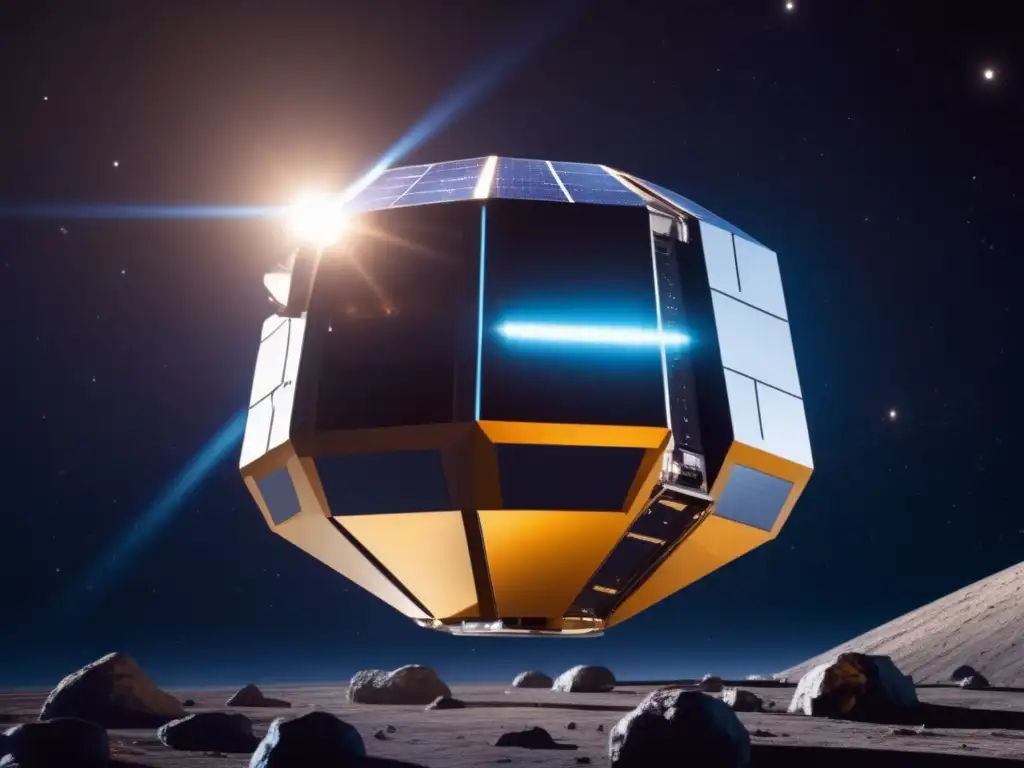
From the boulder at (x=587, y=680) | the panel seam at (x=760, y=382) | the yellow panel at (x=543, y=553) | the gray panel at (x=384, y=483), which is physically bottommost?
the boulder at (x=587, y=680)

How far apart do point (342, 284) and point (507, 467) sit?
8.57 ft

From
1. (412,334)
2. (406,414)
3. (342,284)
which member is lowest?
(406,414)

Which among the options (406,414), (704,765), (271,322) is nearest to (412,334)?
(406,414)

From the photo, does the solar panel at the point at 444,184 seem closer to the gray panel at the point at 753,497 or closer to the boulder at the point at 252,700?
the gray panel at the point at 753,497

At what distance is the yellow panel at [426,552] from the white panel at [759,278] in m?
4.31

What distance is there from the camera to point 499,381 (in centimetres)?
839

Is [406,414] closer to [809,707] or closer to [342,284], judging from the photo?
[342,284]

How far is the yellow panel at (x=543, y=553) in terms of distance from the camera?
8.80 metres

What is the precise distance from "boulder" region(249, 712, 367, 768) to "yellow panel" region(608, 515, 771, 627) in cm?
463

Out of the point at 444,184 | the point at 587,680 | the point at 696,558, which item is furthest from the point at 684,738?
the point at 587,680

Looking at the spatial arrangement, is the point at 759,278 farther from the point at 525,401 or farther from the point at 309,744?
the point at 309,744

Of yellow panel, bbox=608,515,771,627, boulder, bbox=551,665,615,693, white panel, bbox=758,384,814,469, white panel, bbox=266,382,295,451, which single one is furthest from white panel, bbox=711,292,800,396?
boulder, bbox=551,665,615,693

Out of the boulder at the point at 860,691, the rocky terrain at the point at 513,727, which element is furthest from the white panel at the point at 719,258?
the boulder at the point at 860,691

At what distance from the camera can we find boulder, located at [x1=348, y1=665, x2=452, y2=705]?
14.2 meters
